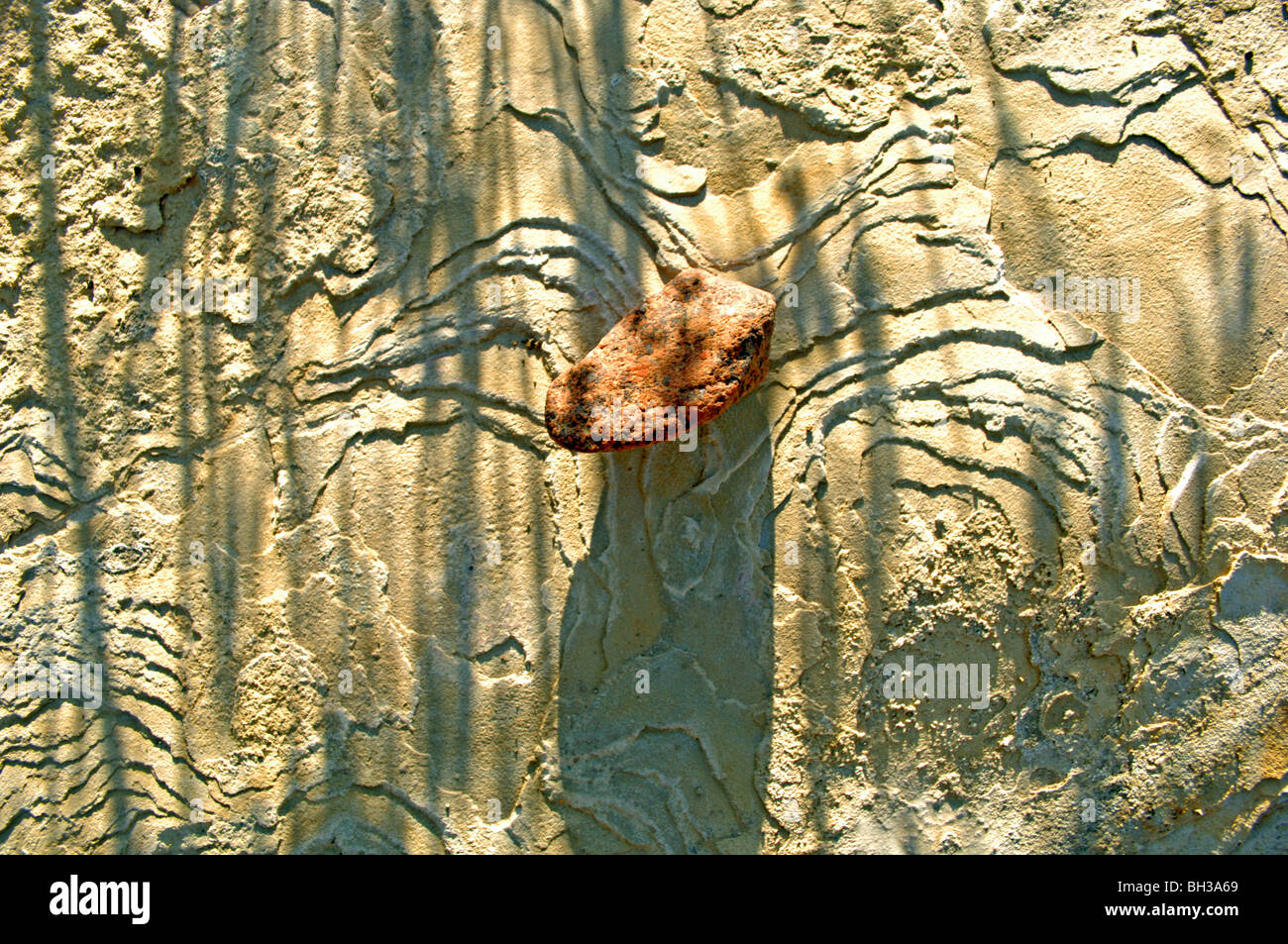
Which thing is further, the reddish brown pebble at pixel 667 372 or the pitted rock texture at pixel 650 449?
the pitted rock texture at pixel 650 449

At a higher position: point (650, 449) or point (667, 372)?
point (667, 372)

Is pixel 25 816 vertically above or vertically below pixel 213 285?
below

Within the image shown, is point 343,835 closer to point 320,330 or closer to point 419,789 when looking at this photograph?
point 419,789

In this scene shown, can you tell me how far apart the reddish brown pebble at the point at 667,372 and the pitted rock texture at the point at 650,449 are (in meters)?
0.20

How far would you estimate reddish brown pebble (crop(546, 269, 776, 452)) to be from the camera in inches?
74.2

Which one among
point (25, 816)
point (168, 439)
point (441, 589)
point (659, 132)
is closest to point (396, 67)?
point (659, 132)

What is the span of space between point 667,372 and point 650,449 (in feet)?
0.82

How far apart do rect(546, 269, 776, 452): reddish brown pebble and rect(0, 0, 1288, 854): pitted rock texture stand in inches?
7.8

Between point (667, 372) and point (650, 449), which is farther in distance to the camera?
point (650, 449)

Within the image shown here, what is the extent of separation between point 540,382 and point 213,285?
2.73 ft

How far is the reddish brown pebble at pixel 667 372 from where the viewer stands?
6.18ft

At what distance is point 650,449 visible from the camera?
2.10m

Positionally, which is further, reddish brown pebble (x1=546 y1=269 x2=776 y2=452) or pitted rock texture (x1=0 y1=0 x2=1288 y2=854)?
pitted rock texture (x1=0 y1=0 x2=1288 y2=854)

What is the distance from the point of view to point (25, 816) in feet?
7.02
